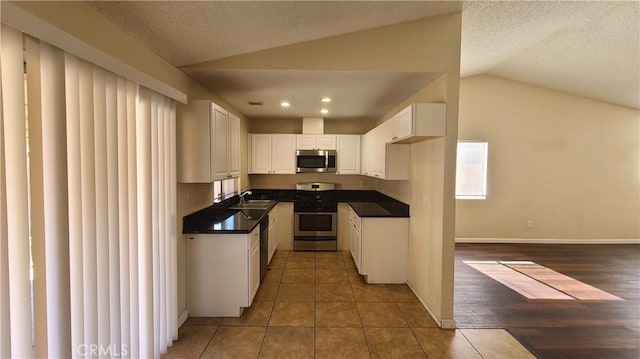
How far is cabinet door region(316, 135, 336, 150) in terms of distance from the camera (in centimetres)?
520

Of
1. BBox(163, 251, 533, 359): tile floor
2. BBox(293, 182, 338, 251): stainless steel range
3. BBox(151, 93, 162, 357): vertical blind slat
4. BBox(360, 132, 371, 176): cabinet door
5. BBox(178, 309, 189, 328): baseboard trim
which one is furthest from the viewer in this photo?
BBox(293, 182, 338, 251): stainless steel range

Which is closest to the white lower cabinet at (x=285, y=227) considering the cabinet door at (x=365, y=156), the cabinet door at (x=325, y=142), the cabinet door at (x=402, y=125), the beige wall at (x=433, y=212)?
the cabinet door at (x=325, y=142)

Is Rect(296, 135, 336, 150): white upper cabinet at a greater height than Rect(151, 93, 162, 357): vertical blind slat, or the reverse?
Rect(296, 135, 336, 150): white upper cabinet

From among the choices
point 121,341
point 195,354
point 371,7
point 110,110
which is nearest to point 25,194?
point 110,110

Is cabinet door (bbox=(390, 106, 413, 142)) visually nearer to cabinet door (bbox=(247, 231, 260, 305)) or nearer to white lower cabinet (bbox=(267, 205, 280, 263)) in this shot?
cabinet door (bbox=(247, 231, 260, 305))

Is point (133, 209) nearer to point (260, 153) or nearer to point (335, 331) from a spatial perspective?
point (335, 331)

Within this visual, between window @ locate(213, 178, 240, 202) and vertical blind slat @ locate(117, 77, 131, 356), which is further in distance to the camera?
window @ locate(213, 178, 240, 202)

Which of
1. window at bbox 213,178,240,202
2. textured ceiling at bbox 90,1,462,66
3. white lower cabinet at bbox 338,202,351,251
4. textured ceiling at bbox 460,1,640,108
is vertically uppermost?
textured ceiling at bbox 460,1,640,108

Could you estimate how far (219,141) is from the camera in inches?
116

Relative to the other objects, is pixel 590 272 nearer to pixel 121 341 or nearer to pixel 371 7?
pixel 371 7

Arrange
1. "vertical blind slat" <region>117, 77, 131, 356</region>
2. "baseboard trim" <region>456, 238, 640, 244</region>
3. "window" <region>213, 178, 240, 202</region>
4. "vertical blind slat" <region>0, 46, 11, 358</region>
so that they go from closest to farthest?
"vertical blind slat" <region>0, 46, 11, 358</region>, "vertical blind slat" <region>117, 77, 131, 356</region>, "window" <region>213, 178, 240, 202</region>, "baseboard trim" <region>456, 238, 640, 244</region>

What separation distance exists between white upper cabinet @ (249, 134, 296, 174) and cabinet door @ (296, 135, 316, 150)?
7cm

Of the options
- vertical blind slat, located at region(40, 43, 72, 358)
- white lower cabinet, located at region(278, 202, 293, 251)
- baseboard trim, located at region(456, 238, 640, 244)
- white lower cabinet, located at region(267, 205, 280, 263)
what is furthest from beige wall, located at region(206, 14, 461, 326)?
baseboard trim, located at region(456, 238, 640, 244)

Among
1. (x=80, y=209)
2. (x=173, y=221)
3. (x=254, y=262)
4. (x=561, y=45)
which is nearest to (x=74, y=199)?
(x=80, y=209)
